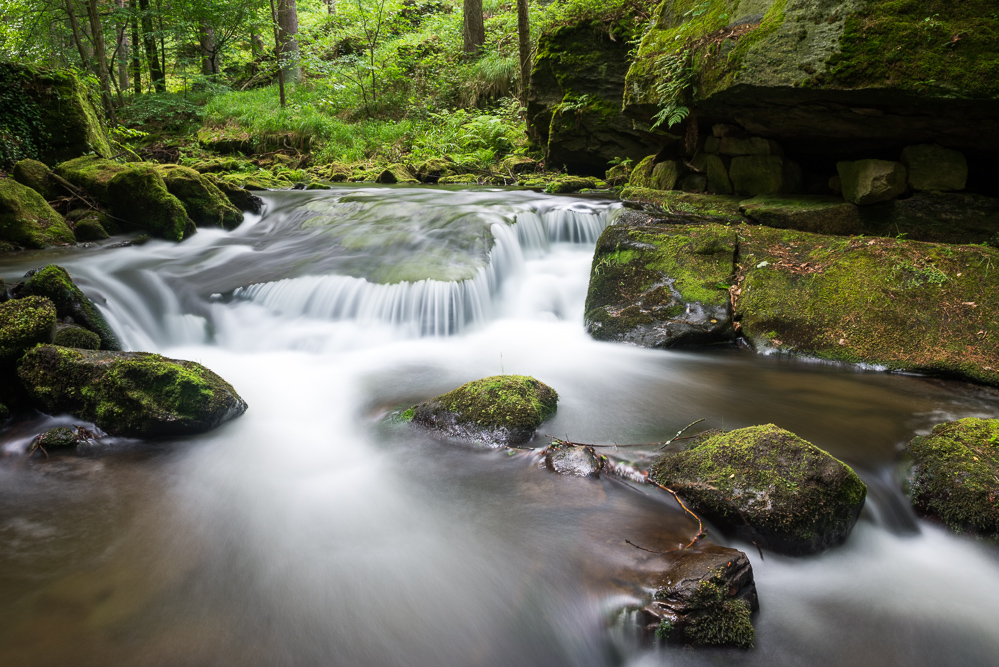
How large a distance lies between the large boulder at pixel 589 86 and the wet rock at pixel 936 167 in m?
5.47

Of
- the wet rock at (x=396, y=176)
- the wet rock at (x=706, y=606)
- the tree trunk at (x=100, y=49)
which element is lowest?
the wet rock at (x=706, y=606)

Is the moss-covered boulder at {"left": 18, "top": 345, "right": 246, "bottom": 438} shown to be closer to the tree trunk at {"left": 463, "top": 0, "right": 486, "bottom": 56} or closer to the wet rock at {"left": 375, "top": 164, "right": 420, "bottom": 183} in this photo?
the wet rock at {"left": 375, "top": 164, "right": 420, "bottom": 183}

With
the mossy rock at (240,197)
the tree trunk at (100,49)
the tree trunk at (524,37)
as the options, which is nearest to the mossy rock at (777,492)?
the mossy rock at (240,197)

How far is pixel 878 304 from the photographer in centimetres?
497

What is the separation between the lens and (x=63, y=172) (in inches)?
332

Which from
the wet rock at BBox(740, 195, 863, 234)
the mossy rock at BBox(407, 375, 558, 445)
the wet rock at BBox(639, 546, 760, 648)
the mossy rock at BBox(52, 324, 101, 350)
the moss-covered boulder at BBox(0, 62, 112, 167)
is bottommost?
the wet rock at BBox(639, 546, 760, 648)

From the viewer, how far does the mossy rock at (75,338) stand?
4.39 metres

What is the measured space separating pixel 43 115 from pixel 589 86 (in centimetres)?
963

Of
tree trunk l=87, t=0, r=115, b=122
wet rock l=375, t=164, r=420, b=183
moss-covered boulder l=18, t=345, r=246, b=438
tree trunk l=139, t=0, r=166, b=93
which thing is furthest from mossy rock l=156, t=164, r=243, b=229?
tree trunk l=139, t=0, r=166, b=93

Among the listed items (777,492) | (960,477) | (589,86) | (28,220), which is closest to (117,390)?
(777,492)

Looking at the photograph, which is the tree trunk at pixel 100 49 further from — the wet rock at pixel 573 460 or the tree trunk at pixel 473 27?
the wet rock at pixel 573 460

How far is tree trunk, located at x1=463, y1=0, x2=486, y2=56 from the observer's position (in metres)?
18.6

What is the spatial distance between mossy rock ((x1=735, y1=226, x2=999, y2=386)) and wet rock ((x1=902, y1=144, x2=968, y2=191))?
2.91ft

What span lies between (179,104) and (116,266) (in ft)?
44.3
